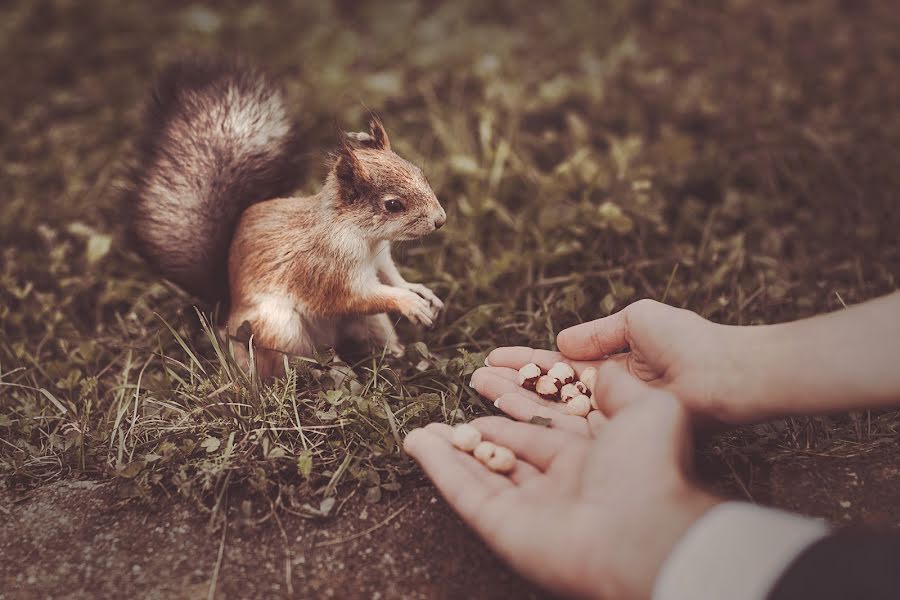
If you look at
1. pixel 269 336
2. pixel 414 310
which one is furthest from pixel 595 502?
pixel 269 336

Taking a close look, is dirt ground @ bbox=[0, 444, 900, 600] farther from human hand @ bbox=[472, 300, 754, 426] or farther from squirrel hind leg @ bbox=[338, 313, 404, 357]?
squirrel hind leg @ bbox=[338, 313, 404, 357]

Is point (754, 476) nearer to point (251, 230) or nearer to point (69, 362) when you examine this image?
point (251, 230)

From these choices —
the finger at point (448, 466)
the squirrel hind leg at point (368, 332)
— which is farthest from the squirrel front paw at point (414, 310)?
the finger at point (448, 466)

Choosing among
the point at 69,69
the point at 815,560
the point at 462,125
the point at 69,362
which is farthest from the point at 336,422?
the point at 69,69

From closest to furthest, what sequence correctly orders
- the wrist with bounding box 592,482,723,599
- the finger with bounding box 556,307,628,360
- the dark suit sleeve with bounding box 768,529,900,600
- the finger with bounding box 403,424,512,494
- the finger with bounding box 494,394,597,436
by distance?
the dark suit sleeve with bounding box 768,529,900,600, the wrist with bounding box 592,482,723,599, the finger with bounding box 403,424,512,494, the finger with bounding box 494,394,597,436, the finger with bounding box 556,307,628,360

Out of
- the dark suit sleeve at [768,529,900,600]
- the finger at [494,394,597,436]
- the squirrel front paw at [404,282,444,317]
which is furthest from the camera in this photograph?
the squirrel front paw at [404,282,444,317]

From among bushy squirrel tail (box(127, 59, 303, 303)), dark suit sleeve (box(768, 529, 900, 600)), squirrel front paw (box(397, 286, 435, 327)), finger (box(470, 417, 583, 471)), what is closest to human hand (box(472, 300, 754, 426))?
finger (box(470, 417, 583, 471))

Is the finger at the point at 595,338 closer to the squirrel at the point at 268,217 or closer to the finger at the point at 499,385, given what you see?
the finger at the point at 499,385
